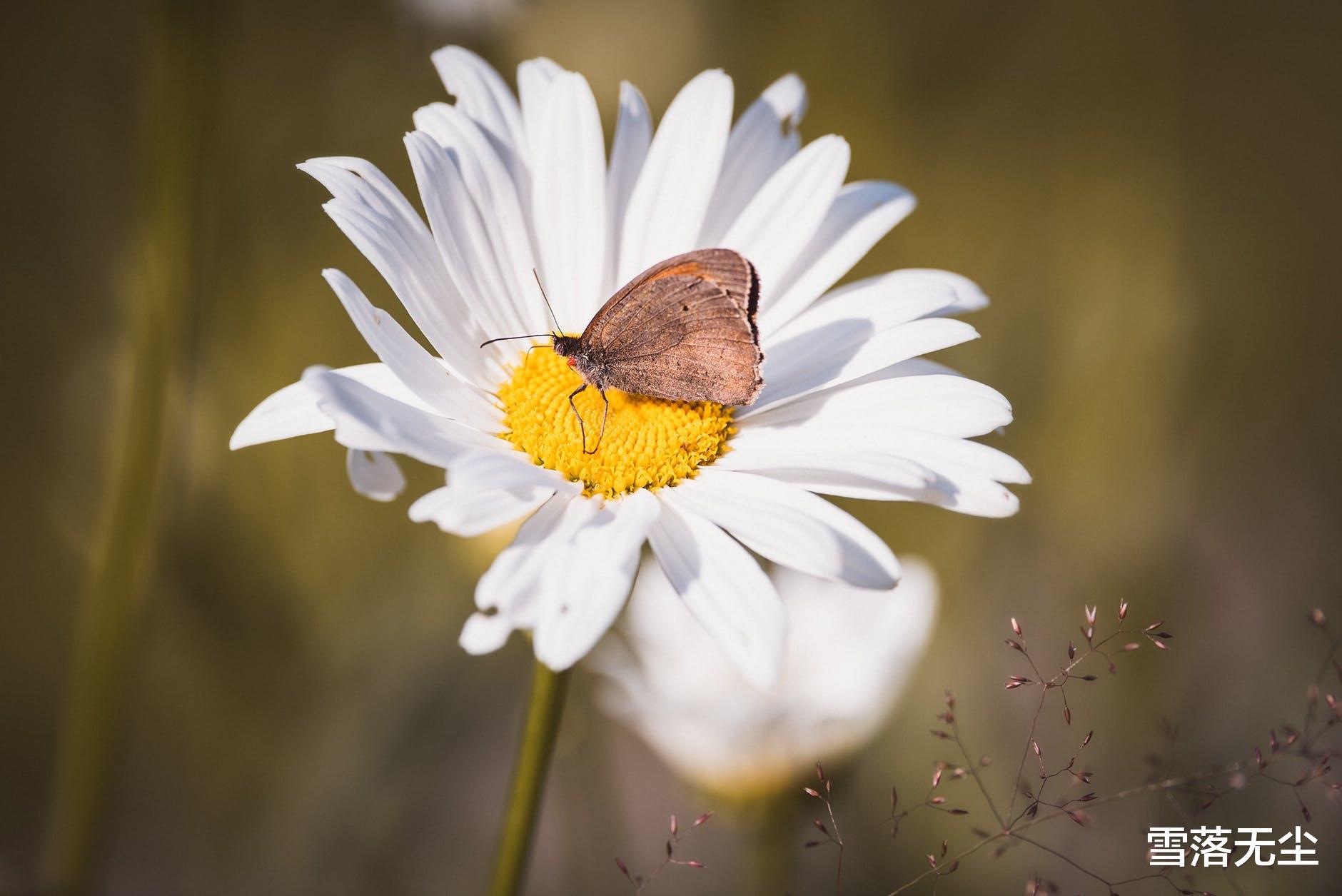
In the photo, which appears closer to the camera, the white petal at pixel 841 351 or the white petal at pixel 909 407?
the white petal at pixel 909 407

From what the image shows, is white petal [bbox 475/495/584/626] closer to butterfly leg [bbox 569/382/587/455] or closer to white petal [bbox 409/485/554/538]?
white petal [bbox 409/485/554/538]

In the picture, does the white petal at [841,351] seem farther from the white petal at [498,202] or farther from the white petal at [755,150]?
the white petal at [498,202]

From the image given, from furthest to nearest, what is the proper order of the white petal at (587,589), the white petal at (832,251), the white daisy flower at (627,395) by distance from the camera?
the white petal at (832,251)
the white daisy flower at (627,395)
the white petal at (587,589)

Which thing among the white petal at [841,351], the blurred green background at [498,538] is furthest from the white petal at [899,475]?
the blurred green background at [498,538]

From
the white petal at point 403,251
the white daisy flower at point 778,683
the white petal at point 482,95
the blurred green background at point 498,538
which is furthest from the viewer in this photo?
the blurred green background at point 498,538

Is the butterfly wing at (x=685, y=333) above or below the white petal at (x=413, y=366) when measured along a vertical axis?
above

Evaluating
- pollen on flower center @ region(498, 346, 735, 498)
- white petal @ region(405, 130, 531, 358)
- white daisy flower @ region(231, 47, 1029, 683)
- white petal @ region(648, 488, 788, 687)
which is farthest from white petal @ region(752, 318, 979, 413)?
white petal @ region(405, 130, 531, 358)

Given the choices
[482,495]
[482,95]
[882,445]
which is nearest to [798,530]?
[882,445]
